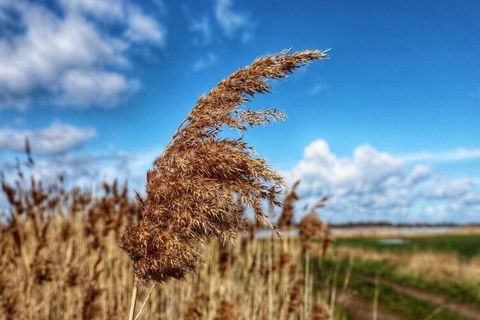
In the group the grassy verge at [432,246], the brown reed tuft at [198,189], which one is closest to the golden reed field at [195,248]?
the brown reed tuft at [198,189]

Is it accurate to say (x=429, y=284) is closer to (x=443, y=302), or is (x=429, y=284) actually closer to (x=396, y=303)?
(x=443, y=302)

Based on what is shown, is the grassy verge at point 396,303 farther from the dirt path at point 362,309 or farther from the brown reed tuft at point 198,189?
the brown reed tuft at point 198,189

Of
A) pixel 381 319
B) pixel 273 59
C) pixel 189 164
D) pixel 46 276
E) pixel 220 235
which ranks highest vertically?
pixel 273 59

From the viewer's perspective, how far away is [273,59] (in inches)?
85.4

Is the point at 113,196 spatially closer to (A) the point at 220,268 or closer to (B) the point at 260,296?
(A) the point at 220,268

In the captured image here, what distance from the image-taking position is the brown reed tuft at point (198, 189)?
2.04m

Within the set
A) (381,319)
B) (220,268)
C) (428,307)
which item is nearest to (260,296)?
(220,268)

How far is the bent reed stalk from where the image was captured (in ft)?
6.69

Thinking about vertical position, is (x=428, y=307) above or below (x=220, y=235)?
below

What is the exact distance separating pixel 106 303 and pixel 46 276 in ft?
4.63

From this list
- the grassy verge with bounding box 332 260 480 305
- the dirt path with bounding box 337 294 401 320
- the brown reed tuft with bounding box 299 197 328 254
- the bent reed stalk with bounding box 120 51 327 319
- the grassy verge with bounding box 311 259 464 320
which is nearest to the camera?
the bent reed stalk with bounding box 120 51 327 319

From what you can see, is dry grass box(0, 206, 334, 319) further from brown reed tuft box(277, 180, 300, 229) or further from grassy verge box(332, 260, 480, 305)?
grassy verge box(332, 260, 480, 305)

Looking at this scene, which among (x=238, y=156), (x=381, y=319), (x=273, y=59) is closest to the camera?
(x=238, y=156)

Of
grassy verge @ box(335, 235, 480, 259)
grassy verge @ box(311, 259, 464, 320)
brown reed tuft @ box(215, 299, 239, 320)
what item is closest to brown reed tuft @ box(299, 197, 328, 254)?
brown reed tuft @ box(215, 299, 239, 320)
